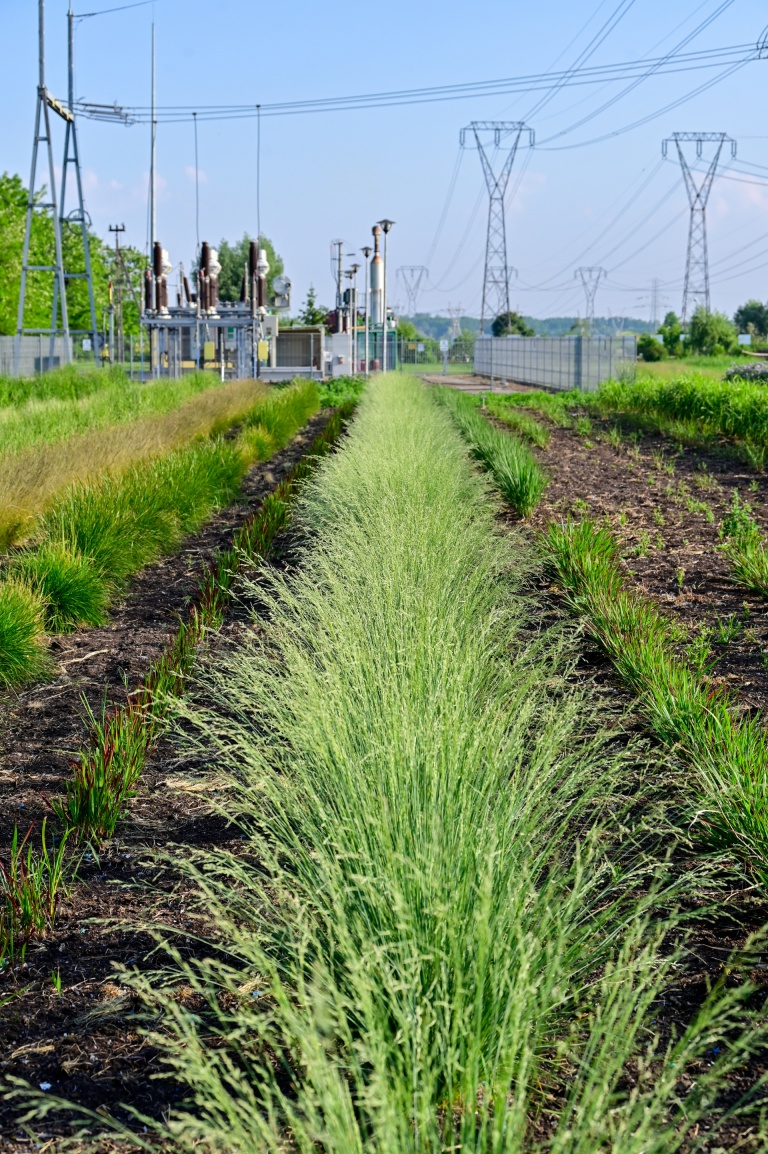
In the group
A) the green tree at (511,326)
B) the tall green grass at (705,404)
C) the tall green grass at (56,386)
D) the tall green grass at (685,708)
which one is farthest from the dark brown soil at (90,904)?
the green tree at (511,326)

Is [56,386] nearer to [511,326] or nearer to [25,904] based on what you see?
[25,904]

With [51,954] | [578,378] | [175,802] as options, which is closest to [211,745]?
[175,802]

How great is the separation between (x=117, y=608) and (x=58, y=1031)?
4163mm

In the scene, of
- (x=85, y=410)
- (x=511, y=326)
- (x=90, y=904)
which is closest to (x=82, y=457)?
(x=85, y=410)

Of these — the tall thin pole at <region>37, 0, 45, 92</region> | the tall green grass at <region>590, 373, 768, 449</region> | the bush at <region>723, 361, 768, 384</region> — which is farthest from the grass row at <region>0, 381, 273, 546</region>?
the tall thin pole at <region>37, 0, 45, 92</region>

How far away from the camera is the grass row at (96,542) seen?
16.8 feet

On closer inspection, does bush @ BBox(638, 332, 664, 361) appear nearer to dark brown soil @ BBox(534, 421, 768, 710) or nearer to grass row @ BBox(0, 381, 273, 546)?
dark brown soil @ BBox(534, 421, 768, 710)

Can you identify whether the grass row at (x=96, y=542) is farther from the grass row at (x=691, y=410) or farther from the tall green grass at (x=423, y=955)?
the grass row at (x=691, y=410)

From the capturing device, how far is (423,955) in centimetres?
187

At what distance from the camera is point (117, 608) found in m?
6.40

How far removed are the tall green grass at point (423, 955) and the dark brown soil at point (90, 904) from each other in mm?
105

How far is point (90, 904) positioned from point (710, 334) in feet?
187

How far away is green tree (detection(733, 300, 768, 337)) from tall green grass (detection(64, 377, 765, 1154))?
77482 millimetres

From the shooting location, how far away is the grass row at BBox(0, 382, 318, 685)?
5.11m
